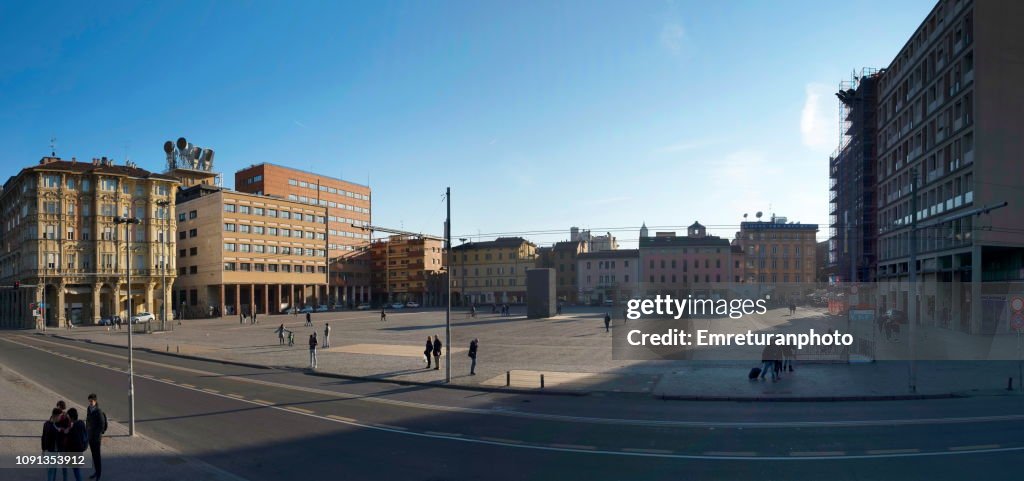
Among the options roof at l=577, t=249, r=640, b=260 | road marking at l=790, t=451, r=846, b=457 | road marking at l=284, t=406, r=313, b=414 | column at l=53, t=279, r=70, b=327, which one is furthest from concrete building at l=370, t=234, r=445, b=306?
road marking at l=790, t=451, r=846, b=457

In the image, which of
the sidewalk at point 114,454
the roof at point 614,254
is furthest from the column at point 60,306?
the roof at point 614,254

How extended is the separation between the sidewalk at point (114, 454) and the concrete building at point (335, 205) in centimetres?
9948

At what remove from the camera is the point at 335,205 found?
130000 millimetres

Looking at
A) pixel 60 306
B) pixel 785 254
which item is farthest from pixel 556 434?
pixel 785 254

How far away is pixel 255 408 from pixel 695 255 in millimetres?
81702

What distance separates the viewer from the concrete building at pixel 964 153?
146ft

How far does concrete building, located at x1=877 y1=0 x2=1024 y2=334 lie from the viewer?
44.4 m

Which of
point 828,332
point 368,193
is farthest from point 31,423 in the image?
point 368,193

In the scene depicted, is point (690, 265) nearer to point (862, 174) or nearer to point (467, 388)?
point (862, 174)

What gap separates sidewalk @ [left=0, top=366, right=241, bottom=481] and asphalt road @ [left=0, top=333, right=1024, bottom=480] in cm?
66

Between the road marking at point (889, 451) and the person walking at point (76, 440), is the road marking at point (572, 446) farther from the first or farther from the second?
the person walking at point (76, 440)

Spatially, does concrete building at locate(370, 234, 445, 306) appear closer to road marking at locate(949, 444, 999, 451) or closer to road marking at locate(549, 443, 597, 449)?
road marking at locate(549, 443, 597, 449)

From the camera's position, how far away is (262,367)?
32875 millimetres

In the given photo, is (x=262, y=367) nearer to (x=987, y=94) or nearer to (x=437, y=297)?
(x=987, y=94)
